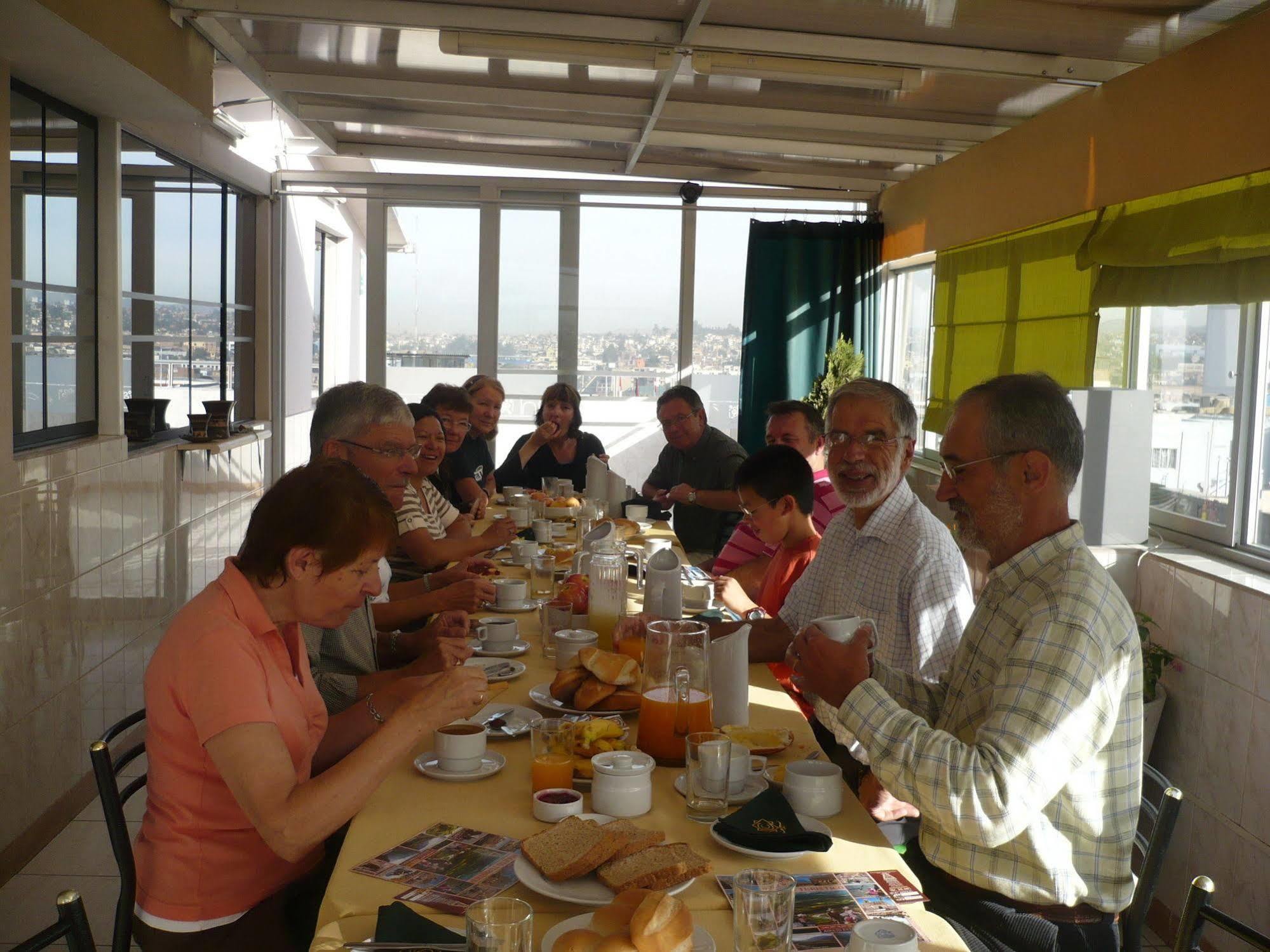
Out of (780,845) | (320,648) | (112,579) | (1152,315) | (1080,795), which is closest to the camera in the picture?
(780,845)

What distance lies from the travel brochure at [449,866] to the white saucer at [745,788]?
302 mm

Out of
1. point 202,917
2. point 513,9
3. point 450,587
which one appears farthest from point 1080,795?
point 513,9

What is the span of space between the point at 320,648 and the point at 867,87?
3673mm

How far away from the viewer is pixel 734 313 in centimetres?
802

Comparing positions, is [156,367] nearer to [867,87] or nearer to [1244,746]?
[867,87]

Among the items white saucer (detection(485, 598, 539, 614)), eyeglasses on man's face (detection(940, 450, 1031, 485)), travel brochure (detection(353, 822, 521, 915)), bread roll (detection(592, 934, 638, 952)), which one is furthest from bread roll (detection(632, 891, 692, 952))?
white saucer (detection(485, 598, 539, 614))

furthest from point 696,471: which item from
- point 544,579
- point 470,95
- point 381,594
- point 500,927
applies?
point 500,927

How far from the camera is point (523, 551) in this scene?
401 cm

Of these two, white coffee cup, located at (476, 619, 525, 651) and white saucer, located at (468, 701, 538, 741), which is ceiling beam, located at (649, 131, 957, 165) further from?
white saucer, located at (468, 701, 538, 741)

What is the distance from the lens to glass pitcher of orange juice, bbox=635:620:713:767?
1802mm

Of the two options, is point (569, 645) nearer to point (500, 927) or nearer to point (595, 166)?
point (500, 927)

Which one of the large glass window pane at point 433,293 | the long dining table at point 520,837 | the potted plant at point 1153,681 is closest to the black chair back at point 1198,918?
the long dining table at point 520,837

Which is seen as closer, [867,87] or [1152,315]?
[1152,315]

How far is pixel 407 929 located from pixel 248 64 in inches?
189
